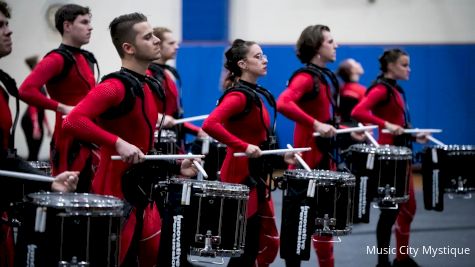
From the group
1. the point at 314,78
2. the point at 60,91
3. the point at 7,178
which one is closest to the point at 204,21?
the point at 314,78

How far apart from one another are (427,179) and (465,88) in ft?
18.5

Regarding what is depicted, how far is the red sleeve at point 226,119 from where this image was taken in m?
5.07

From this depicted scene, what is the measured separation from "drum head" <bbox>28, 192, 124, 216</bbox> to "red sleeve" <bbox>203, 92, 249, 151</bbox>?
52.6 inches

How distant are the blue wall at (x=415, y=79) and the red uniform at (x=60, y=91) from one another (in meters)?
5.91

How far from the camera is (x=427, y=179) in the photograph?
6.85 m

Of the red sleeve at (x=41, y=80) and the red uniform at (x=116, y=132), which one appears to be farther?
the red sleeve at (x=41, y=80)

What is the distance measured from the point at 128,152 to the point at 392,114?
11.1ft

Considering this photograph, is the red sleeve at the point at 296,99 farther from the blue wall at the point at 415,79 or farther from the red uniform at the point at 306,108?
the blue wall at the point at 415,79

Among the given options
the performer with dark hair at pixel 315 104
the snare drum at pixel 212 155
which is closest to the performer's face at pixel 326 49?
the performer with dark hair at pixel 315 104

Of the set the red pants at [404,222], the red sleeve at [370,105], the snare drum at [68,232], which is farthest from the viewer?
the red sleeve at [370,105]

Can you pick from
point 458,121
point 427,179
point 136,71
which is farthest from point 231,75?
point 458,121

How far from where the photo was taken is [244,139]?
5.26m

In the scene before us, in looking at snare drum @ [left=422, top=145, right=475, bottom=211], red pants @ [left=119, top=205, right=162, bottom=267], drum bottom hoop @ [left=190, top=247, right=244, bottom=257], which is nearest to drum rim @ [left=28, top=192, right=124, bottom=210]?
red pants @ [left=119, top=205, right=162, bottom=267]

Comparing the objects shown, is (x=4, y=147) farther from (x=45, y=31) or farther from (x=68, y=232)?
(x=45, y=31)
